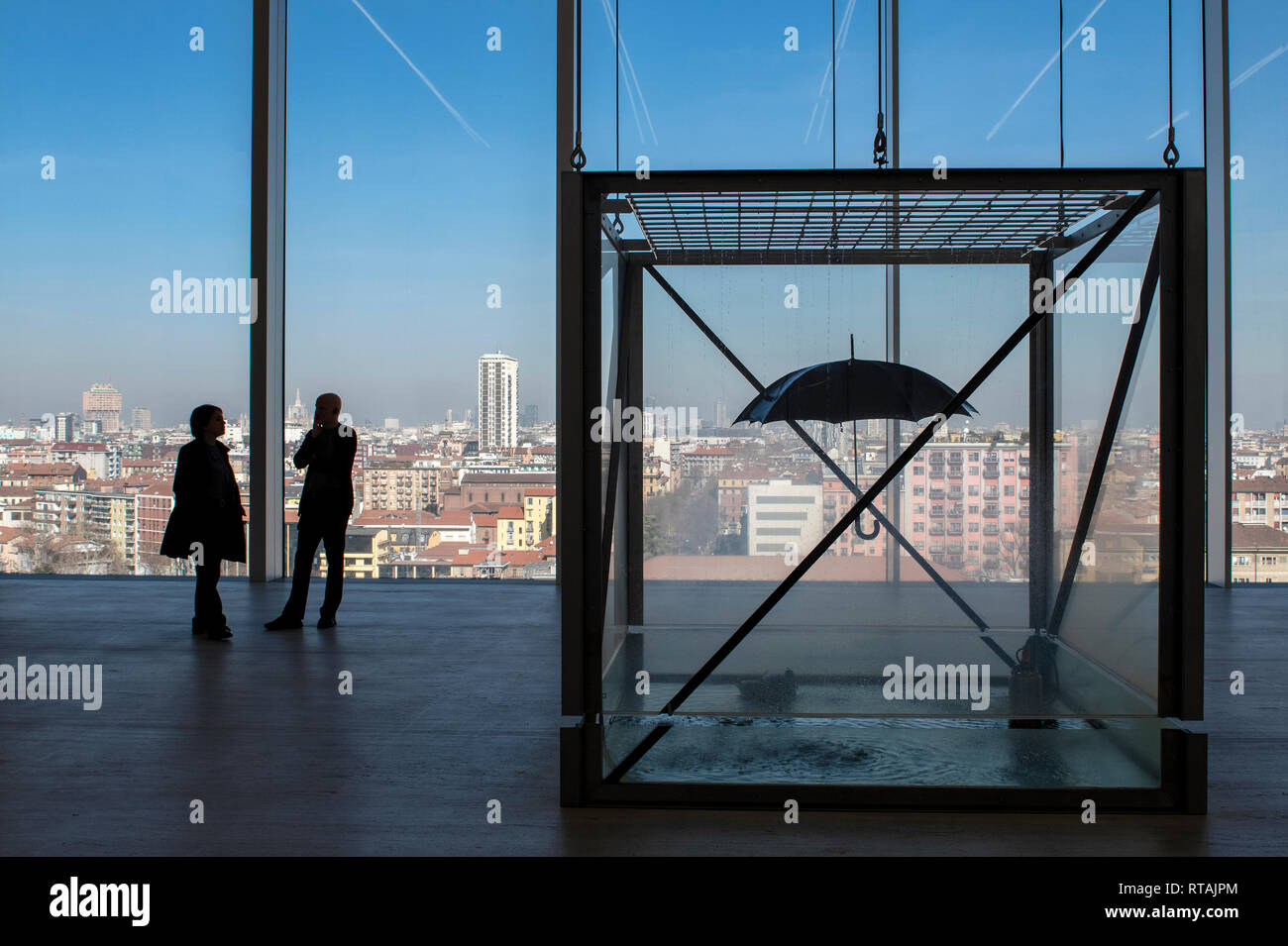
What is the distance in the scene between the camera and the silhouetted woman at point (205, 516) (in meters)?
6.29

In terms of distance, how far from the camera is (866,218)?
356 centimetres

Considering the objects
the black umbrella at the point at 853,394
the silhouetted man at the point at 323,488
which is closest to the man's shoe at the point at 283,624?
the silhouetted man at the point at 323,488

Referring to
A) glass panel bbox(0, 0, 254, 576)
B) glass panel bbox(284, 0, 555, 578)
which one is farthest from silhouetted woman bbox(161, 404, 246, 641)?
glass panel bbox(0, 0, 254, 576)

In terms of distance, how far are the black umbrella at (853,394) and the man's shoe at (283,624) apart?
4217mm

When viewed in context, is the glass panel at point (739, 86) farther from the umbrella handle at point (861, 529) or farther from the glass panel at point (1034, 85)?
the umbrella handle at point (861, 529)

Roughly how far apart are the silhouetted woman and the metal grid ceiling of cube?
3.69 meters

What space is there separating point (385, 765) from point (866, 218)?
8.48 ft

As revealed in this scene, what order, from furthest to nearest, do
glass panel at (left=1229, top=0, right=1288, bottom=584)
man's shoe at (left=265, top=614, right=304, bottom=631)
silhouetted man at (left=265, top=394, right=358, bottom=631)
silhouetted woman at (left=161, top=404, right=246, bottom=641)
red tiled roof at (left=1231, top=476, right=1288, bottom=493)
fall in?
red tiled roof at (left=1231, top=476, right=1288, bottom=493)
glass panel at (left=1229, top=0, right=1288, bottom=584)
man's shoe at (left=265, top=614, right=304, bottom=631)
silhouetted man at (left=265, top=394, right=358, bottom=631)
silhouetted woman at (left=161, top=404, right=246, bottom=641)

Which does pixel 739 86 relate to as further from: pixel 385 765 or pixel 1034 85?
pixel 385 765

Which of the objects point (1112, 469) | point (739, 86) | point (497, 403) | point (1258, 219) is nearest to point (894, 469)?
point (1112, 469)

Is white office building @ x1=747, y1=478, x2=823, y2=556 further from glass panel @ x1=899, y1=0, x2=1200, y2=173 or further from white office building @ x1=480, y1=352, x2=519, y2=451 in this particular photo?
glass panel @ x1=899, y1=0, x2=1200, y2=173

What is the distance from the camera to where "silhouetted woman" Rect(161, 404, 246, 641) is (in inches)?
247
